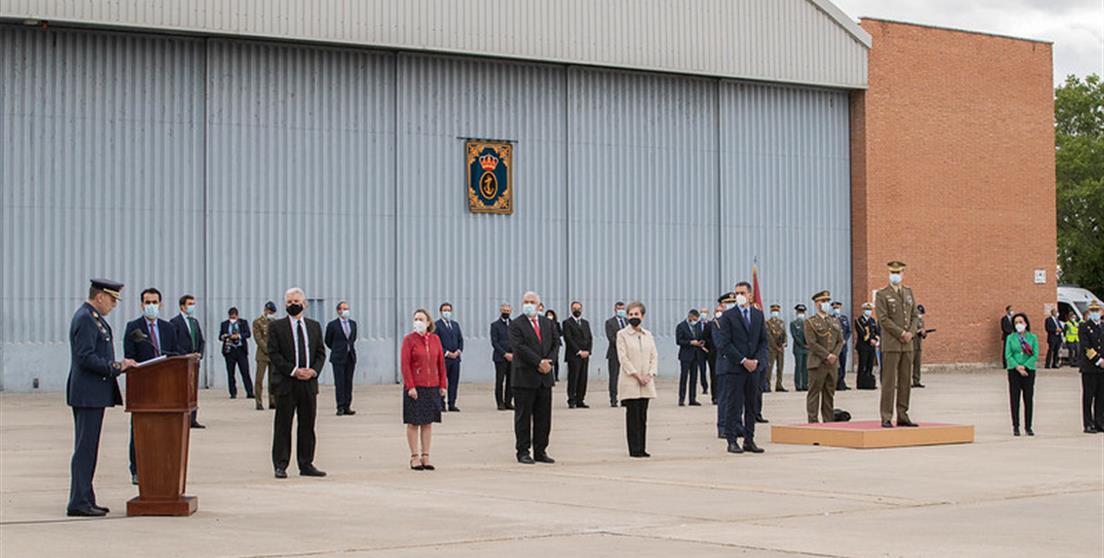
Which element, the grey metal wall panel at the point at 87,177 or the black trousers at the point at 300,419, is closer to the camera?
the black trousers at the point at 300,419

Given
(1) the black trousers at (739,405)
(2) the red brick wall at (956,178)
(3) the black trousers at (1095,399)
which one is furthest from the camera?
(2) the red brick wall at (956,178)

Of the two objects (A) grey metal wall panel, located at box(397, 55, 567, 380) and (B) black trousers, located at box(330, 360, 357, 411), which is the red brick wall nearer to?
(A) grey metal wall panel, located at box(397, 55, 567, 380)

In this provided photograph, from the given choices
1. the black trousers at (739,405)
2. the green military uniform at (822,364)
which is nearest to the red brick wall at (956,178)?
the green military uniform at (822,364)

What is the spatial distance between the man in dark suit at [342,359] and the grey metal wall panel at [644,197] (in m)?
12.3

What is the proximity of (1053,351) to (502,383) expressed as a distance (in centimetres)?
2354

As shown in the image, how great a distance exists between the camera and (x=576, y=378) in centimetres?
2797

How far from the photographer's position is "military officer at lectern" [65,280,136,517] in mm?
12328

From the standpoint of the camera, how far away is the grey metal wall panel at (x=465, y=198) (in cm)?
3666

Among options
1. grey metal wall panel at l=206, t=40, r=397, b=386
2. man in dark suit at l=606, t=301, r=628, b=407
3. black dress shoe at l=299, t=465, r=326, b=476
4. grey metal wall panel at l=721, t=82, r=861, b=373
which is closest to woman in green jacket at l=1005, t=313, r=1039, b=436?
man in dark suit at l=606, t=301, r=628, b=407

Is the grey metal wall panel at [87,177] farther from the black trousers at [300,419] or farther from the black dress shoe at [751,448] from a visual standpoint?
the black dress shoe at [751,448]

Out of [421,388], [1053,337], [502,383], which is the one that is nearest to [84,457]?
[421,388]

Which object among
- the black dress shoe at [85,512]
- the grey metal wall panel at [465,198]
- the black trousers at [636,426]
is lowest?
the black dress shoe at [85,512]

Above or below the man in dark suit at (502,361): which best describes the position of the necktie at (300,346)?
above

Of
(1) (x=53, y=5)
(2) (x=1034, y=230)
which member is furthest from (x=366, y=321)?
(2) (x=1034, y=230)
